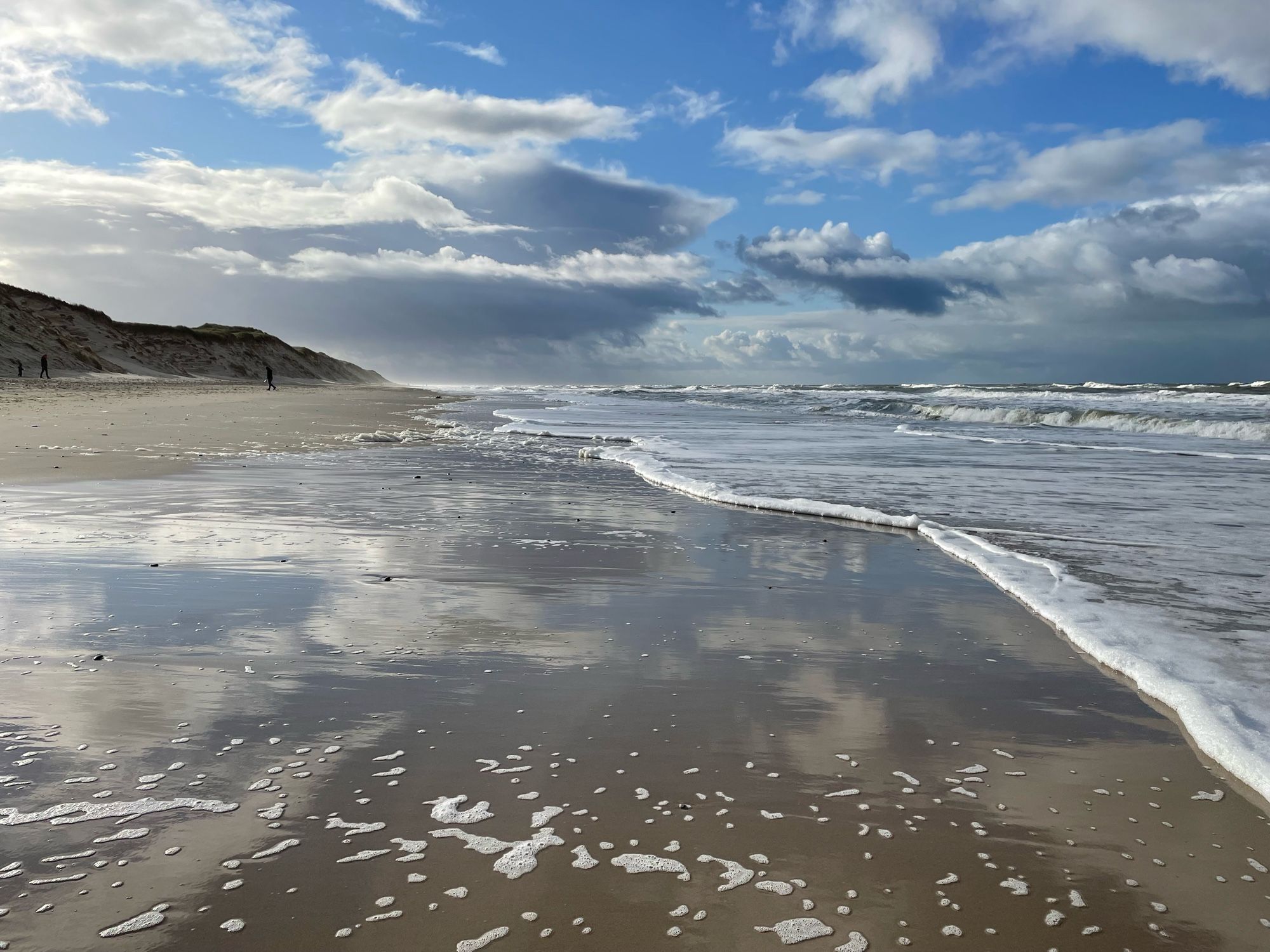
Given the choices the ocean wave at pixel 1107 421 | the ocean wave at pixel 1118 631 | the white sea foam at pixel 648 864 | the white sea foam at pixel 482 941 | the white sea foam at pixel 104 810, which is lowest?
the white sea foam at pixel 482 941

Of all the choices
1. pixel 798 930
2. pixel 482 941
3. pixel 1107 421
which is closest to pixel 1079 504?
pixel 798 930

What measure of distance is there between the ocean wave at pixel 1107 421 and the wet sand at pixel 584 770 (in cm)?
2472

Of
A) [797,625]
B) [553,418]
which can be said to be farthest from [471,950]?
[553,418]

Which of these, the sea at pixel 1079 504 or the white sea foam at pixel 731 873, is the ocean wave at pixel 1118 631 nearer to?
the sea at pixel 1079 504

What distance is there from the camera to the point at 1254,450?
64.9ft

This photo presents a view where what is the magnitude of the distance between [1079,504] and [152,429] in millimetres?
17120

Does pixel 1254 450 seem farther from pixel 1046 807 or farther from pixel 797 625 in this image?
pixel 1046 807

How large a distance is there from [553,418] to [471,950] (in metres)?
26.1

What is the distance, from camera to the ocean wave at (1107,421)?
2553 centimetres

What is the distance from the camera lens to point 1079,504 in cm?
1003

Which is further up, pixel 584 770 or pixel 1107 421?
pixel 1107 421

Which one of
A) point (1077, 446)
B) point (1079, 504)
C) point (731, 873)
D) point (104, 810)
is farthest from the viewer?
point (1077, 446)

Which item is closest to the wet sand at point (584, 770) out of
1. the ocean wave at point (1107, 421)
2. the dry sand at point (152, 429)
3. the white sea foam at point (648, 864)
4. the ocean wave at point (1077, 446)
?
the white sea foam at point (648, 864)

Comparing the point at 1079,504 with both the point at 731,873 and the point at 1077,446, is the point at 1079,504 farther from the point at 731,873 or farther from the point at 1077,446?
the point at 1077,446
